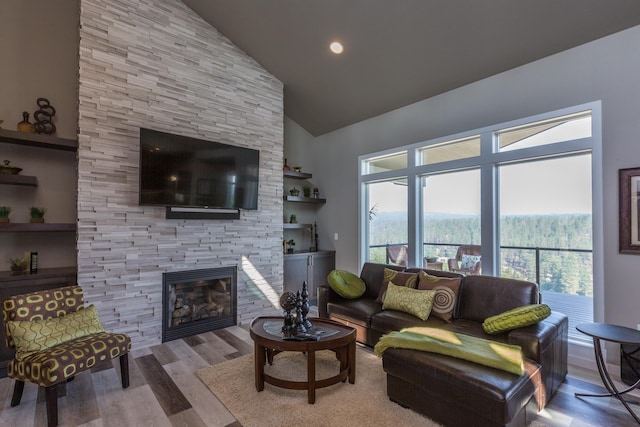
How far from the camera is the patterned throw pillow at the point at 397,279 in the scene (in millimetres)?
3676

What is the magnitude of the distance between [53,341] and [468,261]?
4.41 meters

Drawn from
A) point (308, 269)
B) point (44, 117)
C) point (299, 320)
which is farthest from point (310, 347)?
point (44, 117)

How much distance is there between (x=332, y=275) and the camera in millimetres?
4062

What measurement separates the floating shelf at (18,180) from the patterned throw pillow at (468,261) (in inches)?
201

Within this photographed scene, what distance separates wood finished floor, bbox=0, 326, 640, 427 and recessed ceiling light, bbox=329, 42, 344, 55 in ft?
13.1

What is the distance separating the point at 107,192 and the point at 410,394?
3670mm

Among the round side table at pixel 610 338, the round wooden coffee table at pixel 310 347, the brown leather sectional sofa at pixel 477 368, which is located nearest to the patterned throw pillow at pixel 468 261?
the brown leather sectional sofa at pixel 477 368

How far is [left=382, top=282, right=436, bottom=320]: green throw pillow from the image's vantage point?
3273mm

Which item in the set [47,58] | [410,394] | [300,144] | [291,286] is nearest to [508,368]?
[410,394]

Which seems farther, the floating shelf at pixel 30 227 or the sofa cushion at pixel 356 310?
the sofa cushion at pixel 356 310

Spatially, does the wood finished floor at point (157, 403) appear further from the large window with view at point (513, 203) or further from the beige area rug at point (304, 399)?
the large window with view at point (513, 203)

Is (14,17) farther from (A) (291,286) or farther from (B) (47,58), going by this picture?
(A) (291,286)

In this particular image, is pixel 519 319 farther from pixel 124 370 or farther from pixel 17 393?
pixel 17 393

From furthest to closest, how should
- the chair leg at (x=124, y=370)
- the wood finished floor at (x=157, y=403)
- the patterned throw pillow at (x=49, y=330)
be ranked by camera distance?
the chair leg at (x=124, y=370) < the patterned throw pillow at (x=49, y=330) < the wood finished floor at (x=157, y=403)
